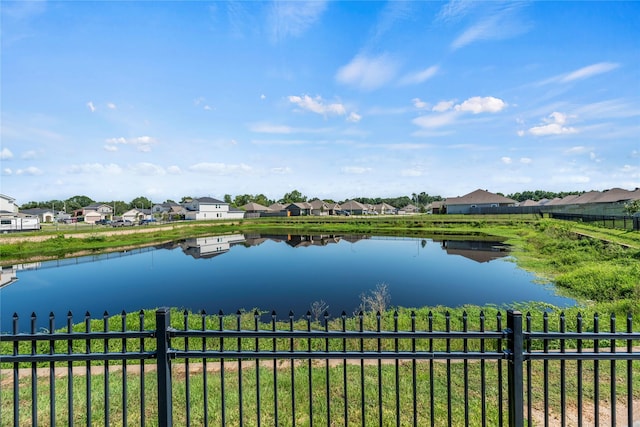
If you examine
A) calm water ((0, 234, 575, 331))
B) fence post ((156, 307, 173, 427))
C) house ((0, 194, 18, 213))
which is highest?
house ((0, 194, 18, 213))

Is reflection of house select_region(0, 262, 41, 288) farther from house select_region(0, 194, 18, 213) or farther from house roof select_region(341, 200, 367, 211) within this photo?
house roof select_region(341, 200, 367, 211)

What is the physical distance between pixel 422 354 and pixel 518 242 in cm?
3092

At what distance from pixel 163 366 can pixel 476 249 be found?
28.9 m

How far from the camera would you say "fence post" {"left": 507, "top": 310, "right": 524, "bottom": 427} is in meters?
2.85

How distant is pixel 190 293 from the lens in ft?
51.6

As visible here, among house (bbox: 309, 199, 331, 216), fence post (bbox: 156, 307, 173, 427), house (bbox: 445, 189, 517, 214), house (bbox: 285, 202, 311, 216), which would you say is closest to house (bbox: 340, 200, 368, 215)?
house (bbox: 309, 199, 331, 216)

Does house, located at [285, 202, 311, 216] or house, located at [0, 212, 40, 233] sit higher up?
house, located at [285, 202, 311, 216]

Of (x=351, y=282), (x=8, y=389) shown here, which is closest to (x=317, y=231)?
(x=351, y=282)

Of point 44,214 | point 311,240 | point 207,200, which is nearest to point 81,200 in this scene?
point 44,214

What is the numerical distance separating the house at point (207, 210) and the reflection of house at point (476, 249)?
51.5m

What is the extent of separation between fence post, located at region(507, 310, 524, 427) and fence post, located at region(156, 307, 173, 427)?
2890mm

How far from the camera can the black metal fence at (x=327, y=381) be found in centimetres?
285

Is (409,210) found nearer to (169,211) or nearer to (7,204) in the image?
(169,211)

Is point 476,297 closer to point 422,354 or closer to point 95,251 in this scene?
point 422,354
